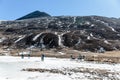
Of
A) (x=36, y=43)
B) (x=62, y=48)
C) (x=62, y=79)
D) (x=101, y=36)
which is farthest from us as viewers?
(x=101, y=36)

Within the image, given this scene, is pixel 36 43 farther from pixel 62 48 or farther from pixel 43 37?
pixel 62 48

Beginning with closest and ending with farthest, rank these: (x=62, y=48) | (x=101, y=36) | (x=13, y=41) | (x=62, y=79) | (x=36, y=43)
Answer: (x=62, y=79)
(x=62, y=48)
(x=36, y=43)
(x=13, y=41)
(x=101, y=36)

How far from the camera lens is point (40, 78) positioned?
121 ft

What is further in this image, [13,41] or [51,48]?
[13,41]

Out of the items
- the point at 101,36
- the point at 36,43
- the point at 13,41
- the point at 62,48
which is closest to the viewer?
the point at 62,48

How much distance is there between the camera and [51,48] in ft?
445

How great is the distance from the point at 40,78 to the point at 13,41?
4812 inches

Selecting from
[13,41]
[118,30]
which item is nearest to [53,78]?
[13,41]

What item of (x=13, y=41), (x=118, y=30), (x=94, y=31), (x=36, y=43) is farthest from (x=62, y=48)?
(x=118, y=30)

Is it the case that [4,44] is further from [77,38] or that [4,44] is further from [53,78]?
[53,78]

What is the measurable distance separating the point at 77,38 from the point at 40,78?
117452 millimetres

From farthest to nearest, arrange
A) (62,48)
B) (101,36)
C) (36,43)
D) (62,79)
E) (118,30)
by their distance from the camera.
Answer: (118,30)
(101,36)
(36,43)
(62,48)
(62,79)

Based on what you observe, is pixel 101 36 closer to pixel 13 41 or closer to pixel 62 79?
pixel 13 41

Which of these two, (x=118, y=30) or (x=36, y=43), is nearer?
(x=36, y=43)
